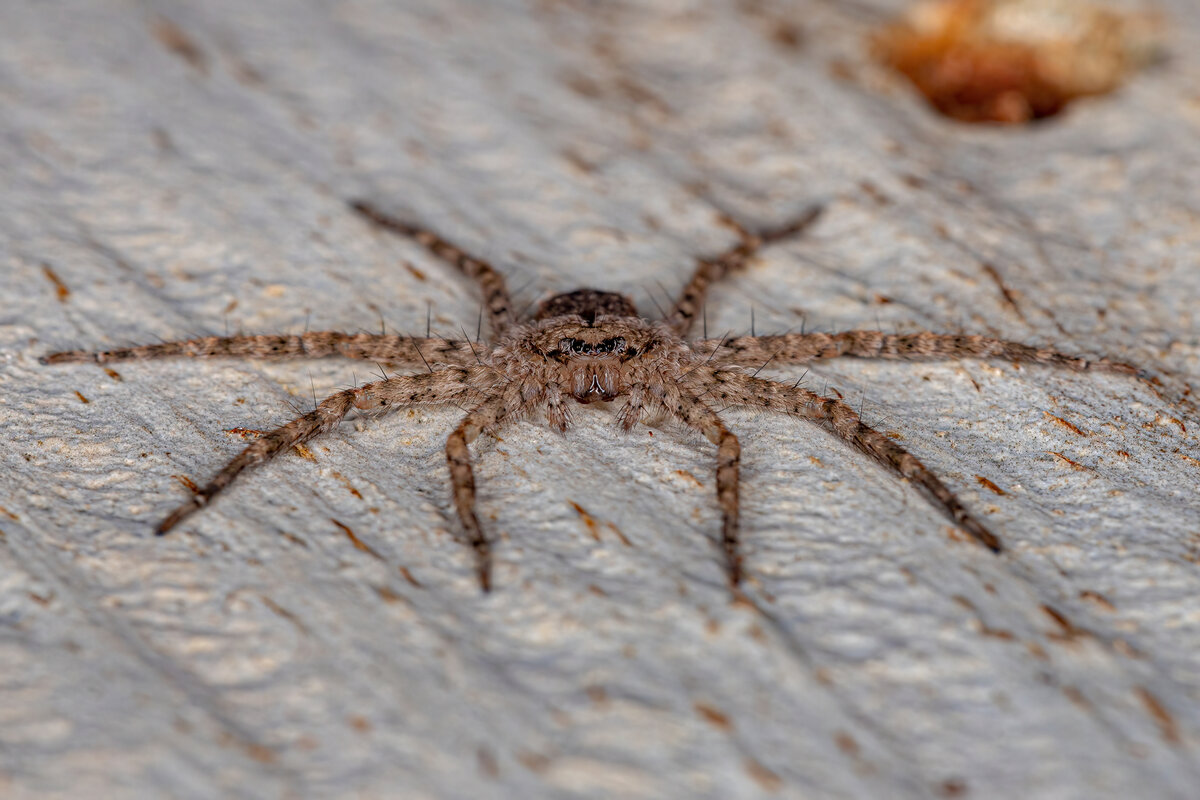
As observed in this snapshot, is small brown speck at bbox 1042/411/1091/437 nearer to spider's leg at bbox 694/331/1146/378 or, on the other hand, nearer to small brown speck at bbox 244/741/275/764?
spider's leg at bbox 694/331/1146/378

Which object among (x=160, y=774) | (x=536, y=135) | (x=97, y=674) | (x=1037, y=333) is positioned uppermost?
(x=536, y=135)

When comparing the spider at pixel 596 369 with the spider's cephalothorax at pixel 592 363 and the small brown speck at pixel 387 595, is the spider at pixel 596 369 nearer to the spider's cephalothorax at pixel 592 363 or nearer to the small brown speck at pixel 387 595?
the spider's cephalothorax at pixel 592 363

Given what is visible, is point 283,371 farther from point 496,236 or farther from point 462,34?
point 462,34

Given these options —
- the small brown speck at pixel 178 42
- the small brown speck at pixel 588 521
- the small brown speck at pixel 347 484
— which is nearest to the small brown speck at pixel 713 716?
the small brown speck at pixel 588 521

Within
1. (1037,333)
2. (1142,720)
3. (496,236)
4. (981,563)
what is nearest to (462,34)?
(496,236)

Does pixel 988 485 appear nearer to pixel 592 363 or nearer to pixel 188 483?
pixel 592 363

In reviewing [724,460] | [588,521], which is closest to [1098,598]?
[724,460]
